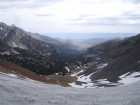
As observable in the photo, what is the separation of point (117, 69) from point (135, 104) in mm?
79606

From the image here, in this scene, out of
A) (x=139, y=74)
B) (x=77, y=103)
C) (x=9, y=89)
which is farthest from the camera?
(x=139, y=74)

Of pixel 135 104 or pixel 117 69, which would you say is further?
pixel 117 69

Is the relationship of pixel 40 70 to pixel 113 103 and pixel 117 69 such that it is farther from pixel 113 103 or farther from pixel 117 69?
pixel 113 103

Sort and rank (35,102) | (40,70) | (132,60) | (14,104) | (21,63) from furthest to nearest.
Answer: (21,63)
(40,70)
(132,60)
(35,102)
(14,104)

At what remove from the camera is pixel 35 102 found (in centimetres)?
2330

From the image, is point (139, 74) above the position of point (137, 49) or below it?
below

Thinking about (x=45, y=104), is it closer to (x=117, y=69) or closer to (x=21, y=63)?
(x=117, y=69)

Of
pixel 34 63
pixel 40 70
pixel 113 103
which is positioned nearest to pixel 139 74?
pixel 113 103

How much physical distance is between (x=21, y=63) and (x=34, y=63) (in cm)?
1302

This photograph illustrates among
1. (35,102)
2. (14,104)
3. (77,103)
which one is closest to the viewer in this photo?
(14,104)

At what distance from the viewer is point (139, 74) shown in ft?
243

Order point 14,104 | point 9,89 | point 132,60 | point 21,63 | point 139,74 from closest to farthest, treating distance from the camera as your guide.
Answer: point 14,104, point 9,89, point 139,74, point 132,60, point 21,63

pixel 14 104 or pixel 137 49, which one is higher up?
pixel 137 49

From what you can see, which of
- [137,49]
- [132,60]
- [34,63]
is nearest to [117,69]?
[132,60]
